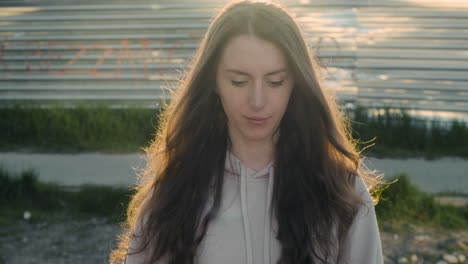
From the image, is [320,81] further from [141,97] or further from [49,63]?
[49,63]

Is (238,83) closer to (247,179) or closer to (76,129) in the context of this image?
(247,179)

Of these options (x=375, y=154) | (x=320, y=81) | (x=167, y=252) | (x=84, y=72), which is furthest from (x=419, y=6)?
(x=167, y=252)

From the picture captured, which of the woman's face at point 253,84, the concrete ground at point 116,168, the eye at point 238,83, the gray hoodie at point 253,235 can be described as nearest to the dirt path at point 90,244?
the concrete ground at point 116,168

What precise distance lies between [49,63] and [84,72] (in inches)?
18.5

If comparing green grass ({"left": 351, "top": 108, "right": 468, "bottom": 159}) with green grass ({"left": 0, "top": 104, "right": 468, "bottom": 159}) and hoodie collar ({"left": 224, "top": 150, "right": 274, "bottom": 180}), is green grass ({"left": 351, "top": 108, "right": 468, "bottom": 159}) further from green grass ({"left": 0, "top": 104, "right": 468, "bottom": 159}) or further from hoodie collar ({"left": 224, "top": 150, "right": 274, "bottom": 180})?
hoodie collar ({"left": 224, "top": 150, "right": 274, "bottom": 180})

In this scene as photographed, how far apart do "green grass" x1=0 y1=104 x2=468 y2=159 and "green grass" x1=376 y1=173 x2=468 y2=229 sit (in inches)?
57.7

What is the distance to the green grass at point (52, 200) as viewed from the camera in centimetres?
468

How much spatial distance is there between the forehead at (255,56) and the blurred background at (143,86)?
9.96 feet

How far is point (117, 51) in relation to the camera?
7.30 metres

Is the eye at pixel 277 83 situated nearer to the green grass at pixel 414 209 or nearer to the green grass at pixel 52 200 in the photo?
the green grass at pixel 414 209

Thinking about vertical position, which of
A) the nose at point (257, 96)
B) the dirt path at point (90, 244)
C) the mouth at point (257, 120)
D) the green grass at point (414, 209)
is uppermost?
the nose at point (257, 96)

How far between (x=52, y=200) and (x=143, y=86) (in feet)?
8.71

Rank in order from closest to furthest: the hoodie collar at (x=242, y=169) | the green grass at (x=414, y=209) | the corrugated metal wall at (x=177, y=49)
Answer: the hoodie collar at (x=242, y=169)
the green grass at (x=414, y=209)
the corrugated metal wall at (x=177, y=49)

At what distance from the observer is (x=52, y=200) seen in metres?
4.90
